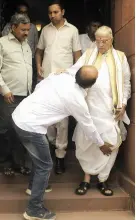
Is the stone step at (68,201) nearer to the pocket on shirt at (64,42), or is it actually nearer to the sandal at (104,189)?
the sandal at (104,189)

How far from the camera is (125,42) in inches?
182

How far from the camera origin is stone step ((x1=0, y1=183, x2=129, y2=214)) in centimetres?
407

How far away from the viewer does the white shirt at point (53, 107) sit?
357 centimetres

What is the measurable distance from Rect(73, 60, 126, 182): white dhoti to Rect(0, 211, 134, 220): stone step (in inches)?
16.5

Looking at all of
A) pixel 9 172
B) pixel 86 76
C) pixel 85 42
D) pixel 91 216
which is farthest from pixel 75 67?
pixel 91 216

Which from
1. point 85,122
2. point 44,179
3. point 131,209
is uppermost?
point 85,122

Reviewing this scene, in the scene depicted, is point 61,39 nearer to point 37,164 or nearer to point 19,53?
point 19,53

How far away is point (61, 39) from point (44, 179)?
1.93m

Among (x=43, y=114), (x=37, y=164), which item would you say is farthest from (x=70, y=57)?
(x=37, y=164)

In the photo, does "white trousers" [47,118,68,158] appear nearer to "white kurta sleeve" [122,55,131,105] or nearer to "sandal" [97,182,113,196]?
"sandal" [97,182,113,196]

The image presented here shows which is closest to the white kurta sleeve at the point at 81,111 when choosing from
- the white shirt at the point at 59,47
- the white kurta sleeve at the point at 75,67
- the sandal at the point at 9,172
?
the white kurta sleeve at the point at 75,67

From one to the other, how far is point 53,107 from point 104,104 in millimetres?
792

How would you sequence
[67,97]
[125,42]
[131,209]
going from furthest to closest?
[125,42] → [131,209] → [67,97]

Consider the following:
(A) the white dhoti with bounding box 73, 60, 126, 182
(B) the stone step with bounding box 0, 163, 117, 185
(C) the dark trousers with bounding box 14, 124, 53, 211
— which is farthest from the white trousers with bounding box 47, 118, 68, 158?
(C) the dark trousers with bounding box 14, 124, 53, 211
